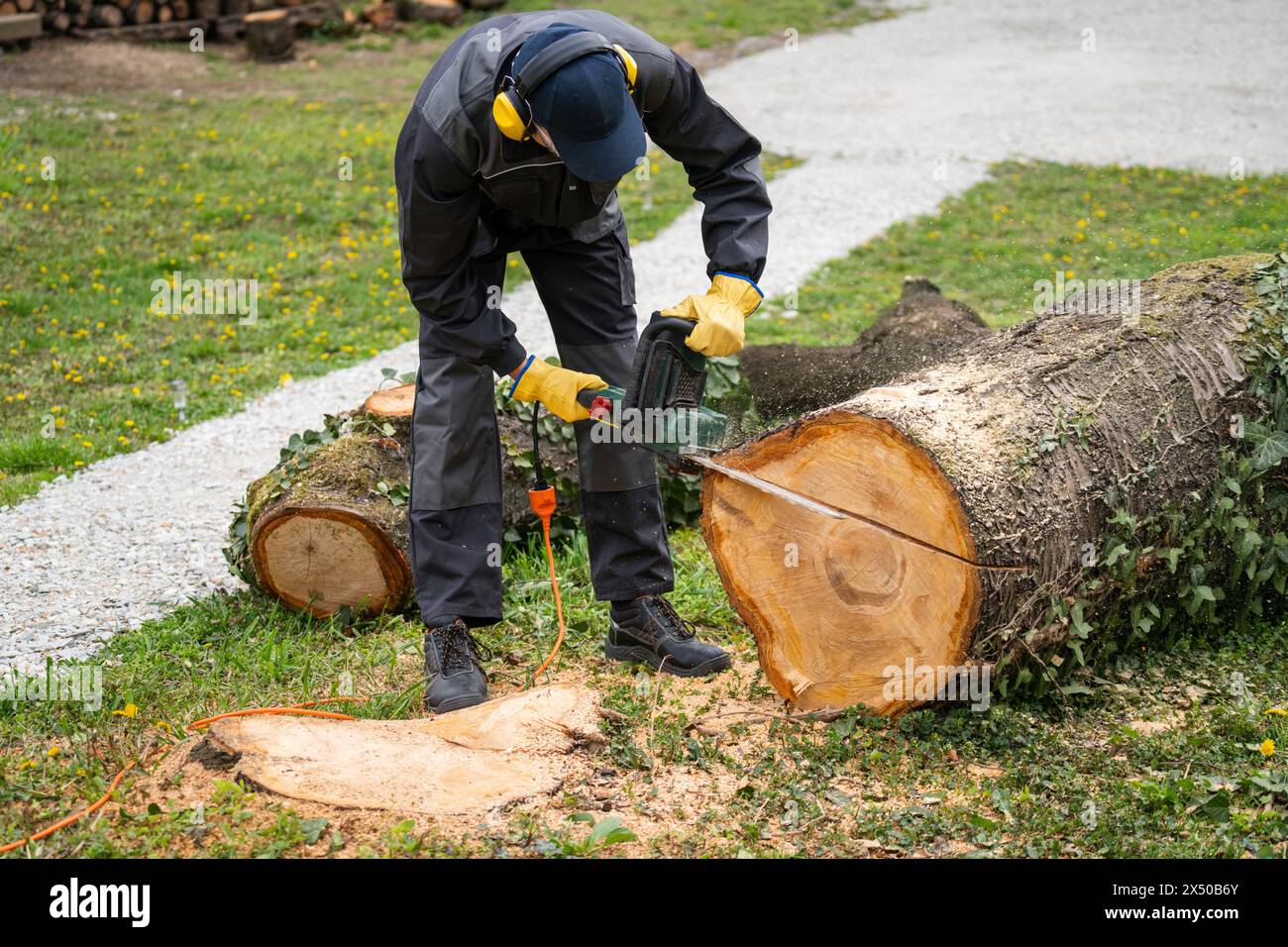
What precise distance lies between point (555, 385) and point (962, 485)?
117cm

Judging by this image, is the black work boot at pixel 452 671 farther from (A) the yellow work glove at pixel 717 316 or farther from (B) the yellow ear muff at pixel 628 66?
(B) the yellow ear muff at pixel 628 66

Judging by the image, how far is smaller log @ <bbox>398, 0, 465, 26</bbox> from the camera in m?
14.8

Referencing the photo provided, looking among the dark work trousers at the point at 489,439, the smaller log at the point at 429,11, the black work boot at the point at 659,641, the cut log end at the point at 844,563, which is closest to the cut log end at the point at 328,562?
the dark work trousers at the point at 489,439

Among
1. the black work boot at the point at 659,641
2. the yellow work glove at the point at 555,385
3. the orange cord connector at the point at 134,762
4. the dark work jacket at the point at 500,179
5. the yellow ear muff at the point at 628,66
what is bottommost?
the orange cord connector at the point at 134,762

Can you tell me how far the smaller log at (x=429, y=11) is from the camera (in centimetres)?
1476

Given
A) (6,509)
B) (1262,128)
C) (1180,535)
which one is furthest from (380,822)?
(1262,128)

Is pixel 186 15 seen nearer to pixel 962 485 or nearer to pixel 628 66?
pixel 628 66

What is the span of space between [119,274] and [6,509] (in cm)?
314

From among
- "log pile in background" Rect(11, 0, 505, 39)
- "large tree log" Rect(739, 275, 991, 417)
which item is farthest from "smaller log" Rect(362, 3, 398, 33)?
"large tree log" Rect(739, 275, 991, 417)

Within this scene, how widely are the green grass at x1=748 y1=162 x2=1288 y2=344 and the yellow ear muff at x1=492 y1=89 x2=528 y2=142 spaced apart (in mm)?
3843

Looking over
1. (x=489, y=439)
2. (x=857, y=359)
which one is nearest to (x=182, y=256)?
(x=857, y=359)

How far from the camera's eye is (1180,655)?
356 cm

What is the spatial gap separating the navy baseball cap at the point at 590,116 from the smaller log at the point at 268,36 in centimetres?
1146

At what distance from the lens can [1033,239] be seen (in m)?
8.38
